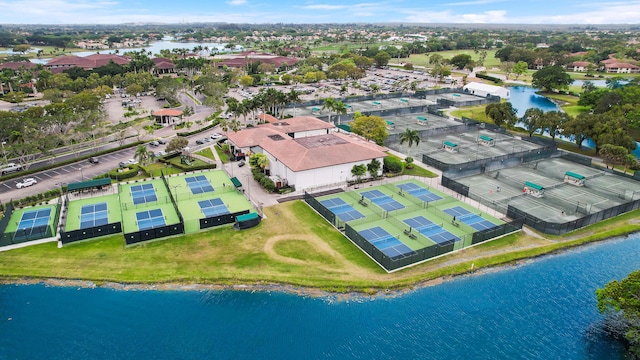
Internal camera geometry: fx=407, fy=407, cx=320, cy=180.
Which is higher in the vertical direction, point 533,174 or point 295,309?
point 533,174

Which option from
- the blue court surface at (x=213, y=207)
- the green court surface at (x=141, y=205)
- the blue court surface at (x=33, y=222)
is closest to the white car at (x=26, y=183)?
the blue court surface at (x=33, y=222)

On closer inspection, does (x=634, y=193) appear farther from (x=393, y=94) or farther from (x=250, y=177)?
(x=393, y=94)

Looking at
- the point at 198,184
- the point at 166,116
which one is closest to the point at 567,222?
A: the point at 198,184

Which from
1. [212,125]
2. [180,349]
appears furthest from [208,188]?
[212,125]

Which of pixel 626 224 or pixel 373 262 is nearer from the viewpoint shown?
pixel 373 262

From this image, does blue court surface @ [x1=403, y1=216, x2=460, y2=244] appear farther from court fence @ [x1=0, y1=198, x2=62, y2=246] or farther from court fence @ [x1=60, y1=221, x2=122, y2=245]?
court fence @ [x1=0, y1=198, x2=62, y2=246]
